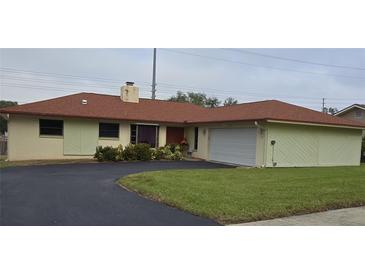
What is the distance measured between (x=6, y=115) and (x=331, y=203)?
56.4 ft

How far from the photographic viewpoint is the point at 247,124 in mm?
19922

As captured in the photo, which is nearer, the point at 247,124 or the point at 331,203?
the point at 331,203

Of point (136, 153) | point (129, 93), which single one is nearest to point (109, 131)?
point (136, 153)

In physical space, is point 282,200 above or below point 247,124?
below

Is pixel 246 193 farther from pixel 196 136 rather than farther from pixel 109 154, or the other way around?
pixel 196 136

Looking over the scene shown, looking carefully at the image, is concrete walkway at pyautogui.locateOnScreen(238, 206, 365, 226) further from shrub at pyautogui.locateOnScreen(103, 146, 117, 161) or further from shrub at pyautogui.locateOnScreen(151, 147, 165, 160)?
shrub at pyautogui.locateOnScreen(151, 147, 165, 160)

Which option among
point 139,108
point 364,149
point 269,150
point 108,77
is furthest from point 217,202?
point 108,77

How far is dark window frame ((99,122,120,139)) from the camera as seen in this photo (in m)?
22.8

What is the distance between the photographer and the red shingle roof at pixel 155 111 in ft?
67.0

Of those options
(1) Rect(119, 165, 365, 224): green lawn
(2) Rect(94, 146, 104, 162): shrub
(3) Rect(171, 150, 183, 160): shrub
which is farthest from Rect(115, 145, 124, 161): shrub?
(1) Rect(119, 165, 365, 224): green lawn

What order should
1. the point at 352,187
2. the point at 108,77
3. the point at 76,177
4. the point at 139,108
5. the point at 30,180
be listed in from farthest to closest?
the point at 108,77, the point at 139,108, the point at 76,177, the point at 30,180, the point at 352,187

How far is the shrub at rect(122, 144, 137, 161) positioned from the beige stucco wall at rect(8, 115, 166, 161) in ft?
6.75

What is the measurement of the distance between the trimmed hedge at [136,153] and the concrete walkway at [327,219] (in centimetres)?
1397
